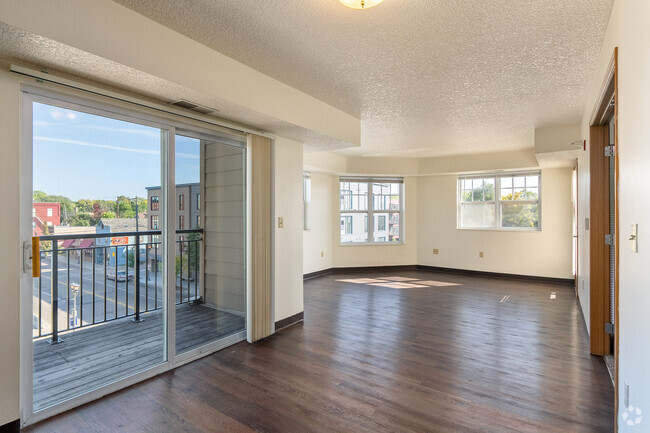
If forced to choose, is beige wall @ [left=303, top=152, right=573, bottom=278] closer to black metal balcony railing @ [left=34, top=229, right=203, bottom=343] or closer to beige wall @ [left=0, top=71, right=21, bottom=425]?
black metal balcony railing @ [left=34, top=229, right=203, bottom=343]

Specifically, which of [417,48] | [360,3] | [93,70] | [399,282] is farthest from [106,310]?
[399,282]

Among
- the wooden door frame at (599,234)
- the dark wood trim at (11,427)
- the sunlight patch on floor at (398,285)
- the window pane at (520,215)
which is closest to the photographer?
the dark wood trim at (11,427)

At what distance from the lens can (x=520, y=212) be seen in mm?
6965

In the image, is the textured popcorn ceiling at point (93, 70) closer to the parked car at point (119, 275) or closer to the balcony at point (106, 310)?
the balcony at point (106, 310)

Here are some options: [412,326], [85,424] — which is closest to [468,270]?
[412,326]

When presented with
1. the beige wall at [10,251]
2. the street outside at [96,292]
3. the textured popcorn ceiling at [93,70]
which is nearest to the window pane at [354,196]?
the textured popcorn ceiling at [93,70]

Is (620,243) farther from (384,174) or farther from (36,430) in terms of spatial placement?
(384,174)

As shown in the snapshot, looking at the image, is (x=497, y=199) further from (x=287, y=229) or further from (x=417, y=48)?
(x=417, y=48)

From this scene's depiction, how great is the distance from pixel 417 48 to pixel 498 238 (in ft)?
18.5

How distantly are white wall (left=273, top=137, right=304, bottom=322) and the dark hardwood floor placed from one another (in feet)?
Answer: 1.12

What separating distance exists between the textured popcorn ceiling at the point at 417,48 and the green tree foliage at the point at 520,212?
9.77 ft

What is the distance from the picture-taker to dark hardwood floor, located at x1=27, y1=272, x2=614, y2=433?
220 centimetres

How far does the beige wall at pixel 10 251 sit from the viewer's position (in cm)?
199

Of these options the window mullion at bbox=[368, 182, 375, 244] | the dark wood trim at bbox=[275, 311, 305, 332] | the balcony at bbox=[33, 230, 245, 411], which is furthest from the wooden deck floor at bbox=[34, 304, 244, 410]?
the window mullion at bbox=[368, 182, 375, 244]
